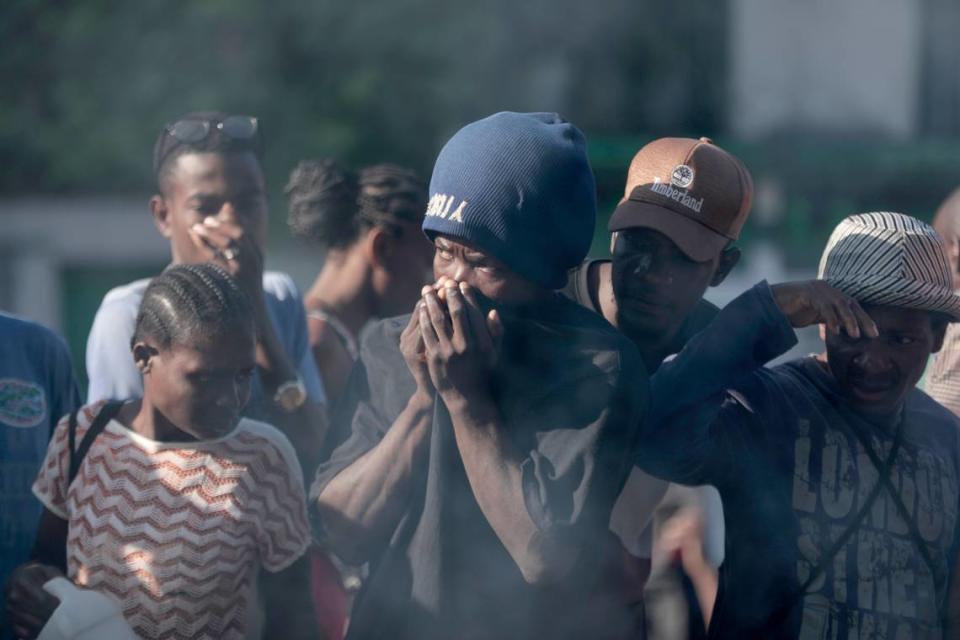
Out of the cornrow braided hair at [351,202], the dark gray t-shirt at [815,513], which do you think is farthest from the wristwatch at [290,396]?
the dark gray t-shirt at [815,513]

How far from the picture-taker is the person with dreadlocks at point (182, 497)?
2.51 metres

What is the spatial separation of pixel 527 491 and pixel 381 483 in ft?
0.80

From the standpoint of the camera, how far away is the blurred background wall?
32.3 ft

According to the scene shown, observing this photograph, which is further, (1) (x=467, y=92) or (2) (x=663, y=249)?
(1) (x=467, y=92)

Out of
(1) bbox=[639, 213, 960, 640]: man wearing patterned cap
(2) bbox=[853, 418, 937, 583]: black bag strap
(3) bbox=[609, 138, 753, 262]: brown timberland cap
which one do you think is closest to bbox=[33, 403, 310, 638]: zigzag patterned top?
(1) bbox=[639, 213, 960, 640]: man wearing patterned cap

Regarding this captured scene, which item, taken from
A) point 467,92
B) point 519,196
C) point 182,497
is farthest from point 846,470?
point 467,92

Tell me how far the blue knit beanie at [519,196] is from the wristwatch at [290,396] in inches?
44.9

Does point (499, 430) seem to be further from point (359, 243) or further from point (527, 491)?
point (359, 243)

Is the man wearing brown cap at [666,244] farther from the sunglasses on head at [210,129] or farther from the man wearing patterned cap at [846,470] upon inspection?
the sunglasses on head at [210,129]

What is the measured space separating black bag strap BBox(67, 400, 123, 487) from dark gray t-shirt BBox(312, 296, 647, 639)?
68cm

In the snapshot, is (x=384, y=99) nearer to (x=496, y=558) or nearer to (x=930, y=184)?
(x=930, y=184)

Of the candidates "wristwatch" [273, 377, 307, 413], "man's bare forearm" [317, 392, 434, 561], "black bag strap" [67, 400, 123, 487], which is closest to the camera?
"man's bare forearm" [317, 392, 434, 561]

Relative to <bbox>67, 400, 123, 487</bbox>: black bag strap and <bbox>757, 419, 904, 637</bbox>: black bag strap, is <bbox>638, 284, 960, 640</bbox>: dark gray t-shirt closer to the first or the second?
<bbox>757, 419, 904, 637</bbox>: black bag strap

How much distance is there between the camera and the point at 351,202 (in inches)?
163
